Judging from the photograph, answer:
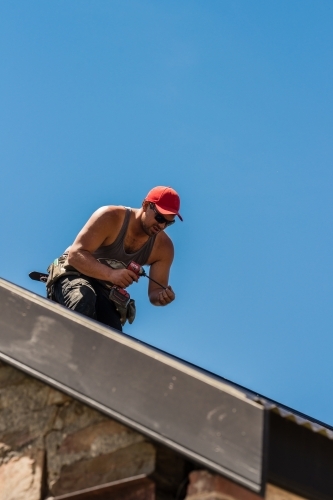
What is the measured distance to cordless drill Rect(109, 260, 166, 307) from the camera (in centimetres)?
600

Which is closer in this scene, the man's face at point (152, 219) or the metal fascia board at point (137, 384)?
the metal fascia board at point (137, 384)

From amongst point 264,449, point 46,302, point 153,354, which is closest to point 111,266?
point 46,302

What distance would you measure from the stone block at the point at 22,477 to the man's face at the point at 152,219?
2.52 meters

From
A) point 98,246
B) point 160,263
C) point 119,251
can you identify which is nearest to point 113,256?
point 119,251

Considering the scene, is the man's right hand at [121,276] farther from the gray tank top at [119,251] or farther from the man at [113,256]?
the gray tank top at [119,251]

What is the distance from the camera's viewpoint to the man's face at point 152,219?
241 inches

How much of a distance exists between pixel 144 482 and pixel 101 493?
7.6 inches

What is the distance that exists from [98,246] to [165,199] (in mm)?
576

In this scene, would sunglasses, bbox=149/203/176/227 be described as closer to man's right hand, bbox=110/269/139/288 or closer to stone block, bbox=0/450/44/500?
man's right hand, bbox=110/269/139/288

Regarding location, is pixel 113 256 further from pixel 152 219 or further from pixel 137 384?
pixel 137 384

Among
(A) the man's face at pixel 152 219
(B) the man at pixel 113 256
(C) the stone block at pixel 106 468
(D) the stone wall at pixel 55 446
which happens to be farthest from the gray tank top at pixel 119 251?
(C) the stone block at pixel 106 468

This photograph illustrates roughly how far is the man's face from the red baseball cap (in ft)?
0.10

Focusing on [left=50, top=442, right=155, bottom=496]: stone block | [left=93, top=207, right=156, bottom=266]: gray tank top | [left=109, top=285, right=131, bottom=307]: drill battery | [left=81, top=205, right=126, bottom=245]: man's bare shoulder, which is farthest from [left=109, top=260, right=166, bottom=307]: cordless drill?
[left=50, top=442, right=155, bottom=496]: stone block

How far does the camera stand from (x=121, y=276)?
587 centimetres
